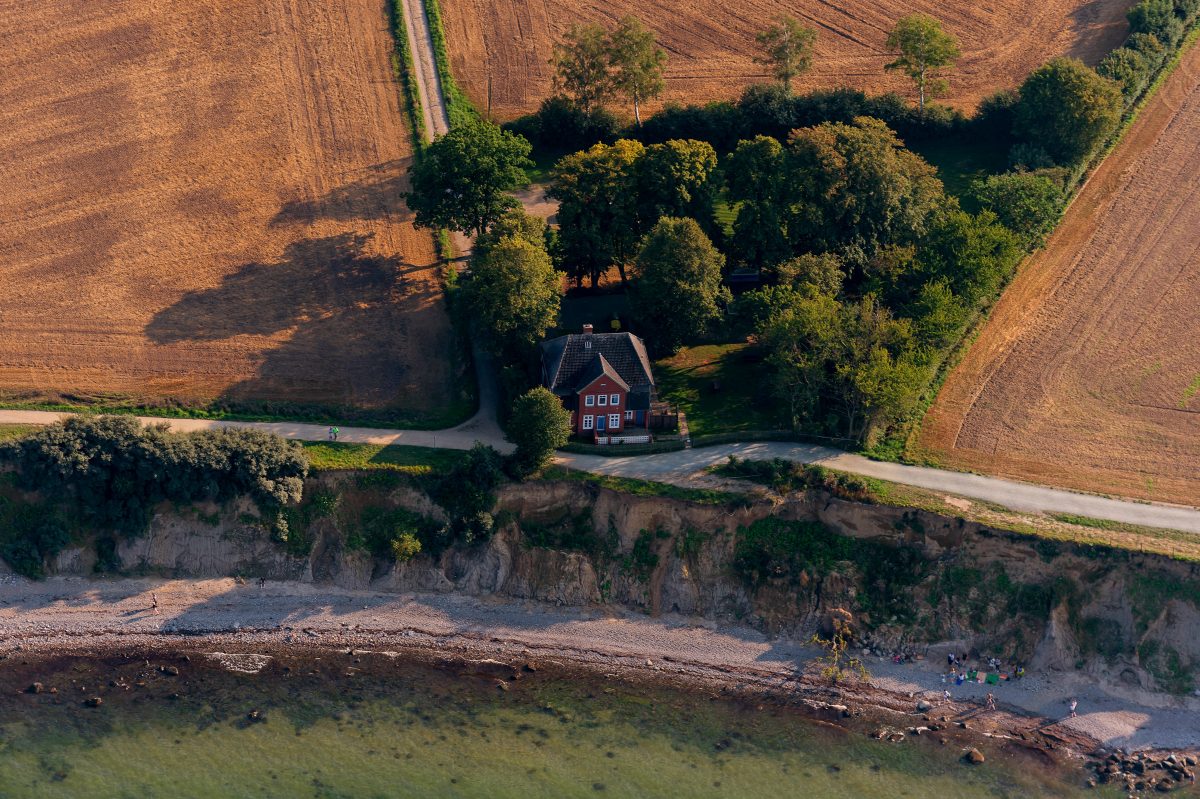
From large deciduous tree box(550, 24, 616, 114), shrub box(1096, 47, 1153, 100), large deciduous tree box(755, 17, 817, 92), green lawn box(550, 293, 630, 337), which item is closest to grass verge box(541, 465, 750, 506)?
green lawn box(550, 293, 630, 337)

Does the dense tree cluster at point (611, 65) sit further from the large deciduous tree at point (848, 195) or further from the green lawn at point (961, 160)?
the green lawn at point (961, 160)

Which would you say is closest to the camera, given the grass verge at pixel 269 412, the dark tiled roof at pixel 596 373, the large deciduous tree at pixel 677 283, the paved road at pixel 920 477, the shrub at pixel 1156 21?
the paved road at pixel 920 477

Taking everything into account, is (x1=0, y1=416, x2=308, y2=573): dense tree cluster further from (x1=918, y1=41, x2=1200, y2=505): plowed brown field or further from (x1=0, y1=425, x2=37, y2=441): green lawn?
(x1=918, y1=41, x2=1200, y2=505): plowed brown field

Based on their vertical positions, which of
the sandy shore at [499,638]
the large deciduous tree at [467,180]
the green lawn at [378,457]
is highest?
the large deciduous tree at [467,180]

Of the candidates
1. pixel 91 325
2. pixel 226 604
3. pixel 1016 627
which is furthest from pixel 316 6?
pixel 1016 627

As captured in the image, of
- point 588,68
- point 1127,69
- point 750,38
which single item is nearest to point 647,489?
point 588,68

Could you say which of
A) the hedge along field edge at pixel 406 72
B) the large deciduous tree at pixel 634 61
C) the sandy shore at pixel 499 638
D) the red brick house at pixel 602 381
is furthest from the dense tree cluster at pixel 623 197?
the sandy shore at pixel 499 638
